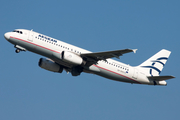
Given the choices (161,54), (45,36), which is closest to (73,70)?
(45,36)

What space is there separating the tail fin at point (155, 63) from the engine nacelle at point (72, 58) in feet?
36.5

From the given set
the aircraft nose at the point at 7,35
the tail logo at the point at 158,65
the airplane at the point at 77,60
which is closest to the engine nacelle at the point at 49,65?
the airplane at the point at 77,60

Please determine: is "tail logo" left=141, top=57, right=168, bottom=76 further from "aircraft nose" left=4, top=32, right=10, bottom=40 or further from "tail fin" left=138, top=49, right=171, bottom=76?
"aircraft nose" left=4, top=32, right=10, bottom=40

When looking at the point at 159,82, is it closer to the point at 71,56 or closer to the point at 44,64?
the point at 71,56

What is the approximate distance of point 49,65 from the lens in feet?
147

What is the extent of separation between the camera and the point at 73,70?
4262cm

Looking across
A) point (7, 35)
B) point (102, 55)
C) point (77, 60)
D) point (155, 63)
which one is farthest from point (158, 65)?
point (7, 35)

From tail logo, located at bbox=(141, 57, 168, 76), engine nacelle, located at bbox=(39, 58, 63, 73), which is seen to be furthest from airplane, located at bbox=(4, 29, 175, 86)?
tail logo, located at bbox=(141, 57, 168, 76)

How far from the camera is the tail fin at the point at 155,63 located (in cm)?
4662

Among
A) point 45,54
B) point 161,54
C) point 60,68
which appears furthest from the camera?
point 161,54

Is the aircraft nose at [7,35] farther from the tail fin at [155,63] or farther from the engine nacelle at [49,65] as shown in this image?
the tail fin at [155,63]

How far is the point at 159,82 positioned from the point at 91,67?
1069 cm

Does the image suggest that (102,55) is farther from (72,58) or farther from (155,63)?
(155,63)

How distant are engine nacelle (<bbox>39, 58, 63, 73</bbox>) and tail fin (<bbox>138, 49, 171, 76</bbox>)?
1269 centimetres
